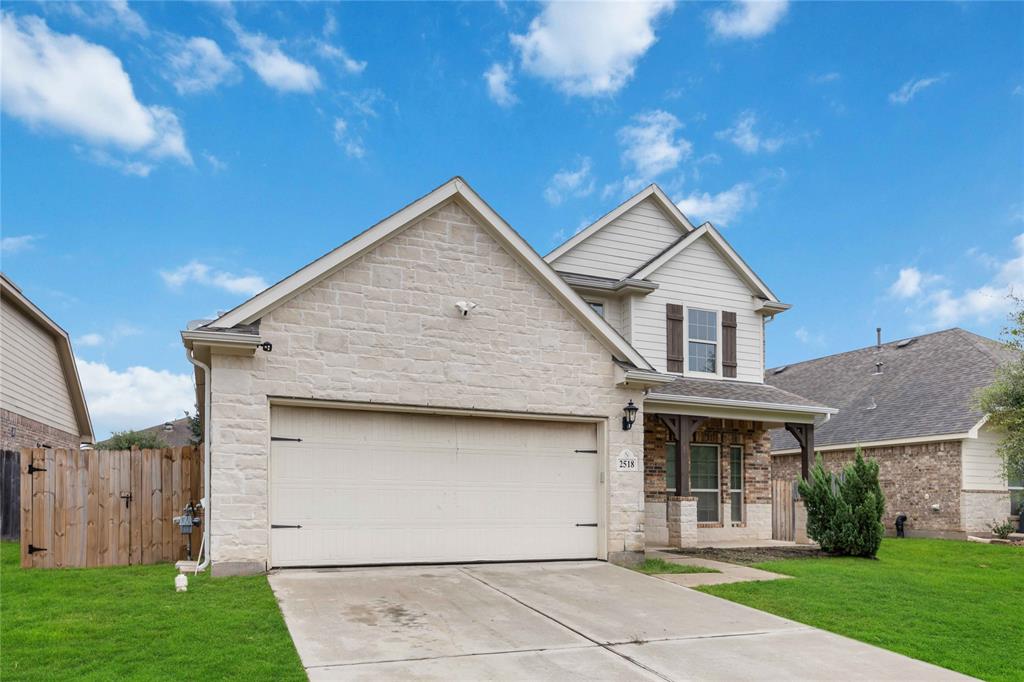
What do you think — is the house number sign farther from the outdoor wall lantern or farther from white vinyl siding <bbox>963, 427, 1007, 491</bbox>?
white vinyl siding <bbox>963, 427, 1007, 491</bbox>

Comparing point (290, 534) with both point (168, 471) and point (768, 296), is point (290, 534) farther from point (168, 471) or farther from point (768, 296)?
point (768, 296)

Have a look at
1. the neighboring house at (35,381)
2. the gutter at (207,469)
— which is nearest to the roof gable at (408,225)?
the gutter at (207,469)

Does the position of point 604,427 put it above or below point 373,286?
below

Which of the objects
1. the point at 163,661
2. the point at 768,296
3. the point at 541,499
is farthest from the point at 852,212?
the point at 163,661

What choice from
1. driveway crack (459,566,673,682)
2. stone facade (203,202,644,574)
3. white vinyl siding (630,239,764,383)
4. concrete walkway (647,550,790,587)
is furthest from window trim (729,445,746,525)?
driveway crack (459,566,673,682)

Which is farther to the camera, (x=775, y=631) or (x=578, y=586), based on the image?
(x=578, y=586)

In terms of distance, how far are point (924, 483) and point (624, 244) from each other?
36.1ft

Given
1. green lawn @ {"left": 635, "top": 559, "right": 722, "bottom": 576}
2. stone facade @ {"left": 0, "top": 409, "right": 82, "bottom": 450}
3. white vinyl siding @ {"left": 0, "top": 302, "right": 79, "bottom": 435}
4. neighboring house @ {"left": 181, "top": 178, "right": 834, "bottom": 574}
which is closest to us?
neighboring house @ {"left": 181, "top": 178, "right": 834, "bottom": 574}

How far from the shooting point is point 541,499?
11.9 m

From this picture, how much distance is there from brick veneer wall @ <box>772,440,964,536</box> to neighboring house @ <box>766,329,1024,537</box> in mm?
27

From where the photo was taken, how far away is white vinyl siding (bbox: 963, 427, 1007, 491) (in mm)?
19875

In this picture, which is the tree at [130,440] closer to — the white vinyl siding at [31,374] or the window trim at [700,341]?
the white vinyl siding at [31,374]

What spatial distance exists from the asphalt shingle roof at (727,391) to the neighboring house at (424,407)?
13.2 feet

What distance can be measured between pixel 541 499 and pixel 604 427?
1531 millimetres
